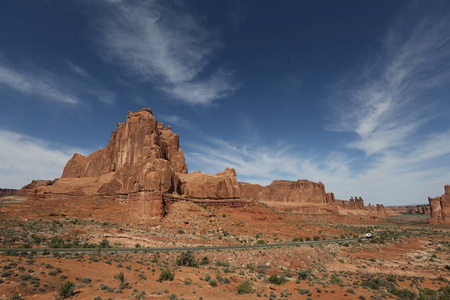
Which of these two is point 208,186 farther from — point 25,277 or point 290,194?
point 290,194

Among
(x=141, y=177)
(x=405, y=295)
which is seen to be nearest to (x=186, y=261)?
(x=405, y=295)

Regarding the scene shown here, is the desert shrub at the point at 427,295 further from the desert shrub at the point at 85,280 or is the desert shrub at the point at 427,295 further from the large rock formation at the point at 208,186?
the large rock formation at the point at 208,186

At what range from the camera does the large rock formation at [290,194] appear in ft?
442

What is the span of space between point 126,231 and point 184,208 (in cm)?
1517

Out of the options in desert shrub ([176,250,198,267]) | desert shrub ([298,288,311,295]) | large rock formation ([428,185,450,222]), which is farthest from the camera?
large rock formation ([428,185,450,222])

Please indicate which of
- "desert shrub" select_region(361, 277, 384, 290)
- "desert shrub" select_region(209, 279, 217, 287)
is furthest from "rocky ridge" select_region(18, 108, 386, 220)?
"desert shrub" select_region(361, 277, 384, 290)

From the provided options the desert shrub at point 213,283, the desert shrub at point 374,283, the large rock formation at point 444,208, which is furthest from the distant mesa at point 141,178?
the large rock formation at point 444,208

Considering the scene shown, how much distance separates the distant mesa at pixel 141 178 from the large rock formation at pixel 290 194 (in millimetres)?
72488

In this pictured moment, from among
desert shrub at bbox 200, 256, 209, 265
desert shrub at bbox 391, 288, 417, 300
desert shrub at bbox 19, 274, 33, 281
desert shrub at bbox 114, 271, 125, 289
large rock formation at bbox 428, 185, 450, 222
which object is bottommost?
desert shrub at bbox 391, 288, 417, 300

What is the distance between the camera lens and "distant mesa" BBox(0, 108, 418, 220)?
50094 mm

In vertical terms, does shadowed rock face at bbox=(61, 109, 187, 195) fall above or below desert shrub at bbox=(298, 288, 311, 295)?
above

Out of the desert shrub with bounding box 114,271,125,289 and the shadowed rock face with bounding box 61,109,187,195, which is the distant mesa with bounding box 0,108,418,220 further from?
the desert shrub with bounding box 114,271,125,289

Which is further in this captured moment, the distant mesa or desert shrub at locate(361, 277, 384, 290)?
the distant mesa

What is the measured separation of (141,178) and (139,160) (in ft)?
25.4
